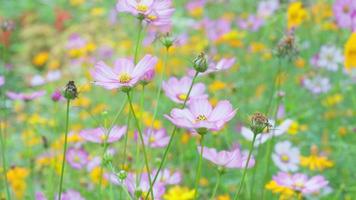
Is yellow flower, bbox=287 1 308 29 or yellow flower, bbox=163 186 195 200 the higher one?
yellow flower, bbox=287 1 308 29

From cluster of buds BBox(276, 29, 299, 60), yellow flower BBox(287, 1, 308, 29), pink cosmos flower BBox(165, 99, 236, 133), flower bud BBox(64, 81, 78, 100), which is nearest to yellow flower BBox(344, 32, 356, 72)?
yellow flower BBox(287, 1, 308, 29)

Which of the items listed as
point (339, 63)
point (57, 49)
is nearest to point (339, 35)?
point (339, 63)

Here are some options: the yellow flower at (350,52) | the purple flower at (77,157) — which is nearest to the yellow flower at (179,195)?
the purple flower at (77,157)

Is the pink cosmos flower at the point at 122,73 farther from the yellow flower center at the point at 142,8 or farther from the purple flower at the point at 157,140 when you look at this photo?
the purple flower at the point at 157,140

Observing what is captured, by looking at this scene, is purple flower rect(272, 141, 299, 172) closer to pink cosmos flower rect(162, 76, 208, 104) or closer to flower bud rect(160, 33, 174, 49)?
pink cosmos flower rect(162, 76, 208, 104)

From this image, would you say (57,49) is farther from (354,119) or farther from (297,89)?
(354,119)

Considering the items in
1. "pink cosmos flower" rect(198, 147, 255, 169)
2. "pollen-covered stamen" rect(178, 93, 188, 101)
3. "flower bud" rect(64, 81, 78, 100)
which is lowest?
"pink cosmos flower" rect(198, 147, 255, 169)
